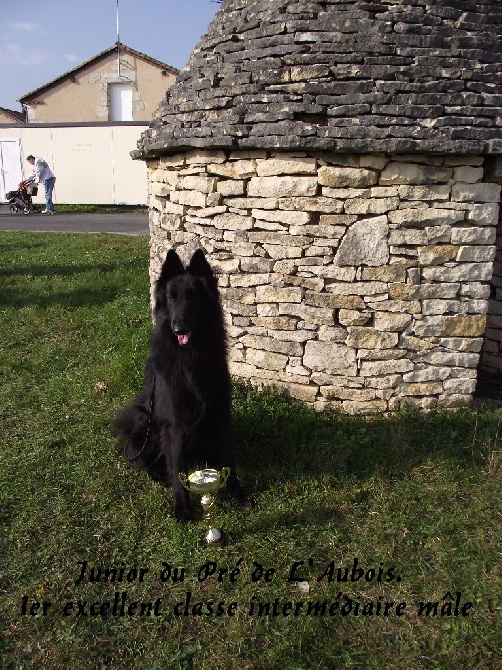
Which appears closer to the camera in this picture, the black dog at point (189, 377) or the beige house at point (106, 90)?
the black dog at point (189, 377)

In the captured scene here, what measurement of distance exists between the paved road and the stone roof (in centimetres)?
1124

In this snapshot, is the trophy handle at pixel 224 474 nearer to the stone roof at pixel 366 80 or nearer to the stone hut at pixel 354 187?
the stone hut at pixel 354 187

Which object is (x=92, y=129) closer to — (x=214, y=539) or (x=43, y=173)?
(x=43, y=173)

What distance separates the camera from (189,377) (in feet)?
10.9

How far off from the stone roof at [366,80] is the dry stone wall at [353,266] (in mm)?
195

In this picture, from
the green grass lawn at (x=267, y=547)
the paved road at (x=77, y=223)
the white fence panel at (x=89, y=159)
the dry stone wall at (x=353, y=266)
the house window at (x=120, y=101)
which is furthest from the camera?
the house window at (x=120, y=101)

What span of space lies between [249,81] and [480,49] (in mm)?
1904

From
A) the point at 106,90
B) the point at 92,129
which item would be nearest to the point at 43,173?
the point at 92,129

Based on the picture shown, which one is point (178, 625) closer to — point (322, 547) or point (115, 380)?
point (322, 547)

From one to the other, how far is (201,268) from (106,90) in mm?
24898

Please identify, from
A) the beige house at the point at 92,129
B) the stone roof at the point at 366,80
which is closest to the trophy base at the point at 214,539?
the stone roof at the point at 366,80

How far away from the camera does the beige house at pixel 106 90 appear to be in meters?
24.1

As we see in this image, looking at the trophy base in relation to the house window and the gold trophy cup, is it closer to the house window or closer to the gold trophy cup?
the gold trophy cup

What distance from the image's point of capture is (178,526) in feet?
10.9
